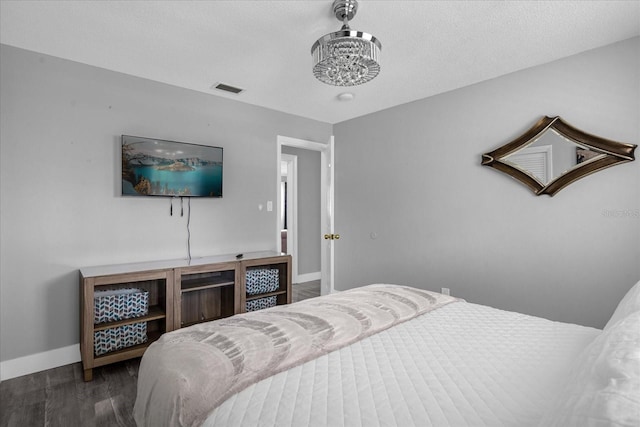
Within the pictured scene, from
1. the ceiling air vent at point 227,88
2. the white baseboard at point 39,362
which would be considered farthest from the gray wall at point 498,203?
the white baseboard at point 39,362

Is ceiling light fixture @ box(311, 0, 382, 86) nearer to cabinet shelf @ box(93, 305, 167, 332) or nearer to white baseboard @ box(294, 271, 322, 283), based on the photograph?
cabinet shelf @ box(93, 305, 167, 332)

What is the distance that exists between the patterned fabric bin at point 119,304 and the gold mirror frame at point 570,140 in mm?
3222

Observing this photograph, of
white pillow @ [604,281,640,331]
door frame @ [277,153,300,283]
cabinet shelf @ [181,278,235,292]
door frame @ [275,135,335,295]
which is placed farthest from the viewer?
door frame @ [277,153,300,283]

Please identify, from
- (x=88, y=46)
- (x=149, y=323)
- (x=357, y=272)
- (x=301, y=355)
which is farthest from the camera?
(x=357, y=272)

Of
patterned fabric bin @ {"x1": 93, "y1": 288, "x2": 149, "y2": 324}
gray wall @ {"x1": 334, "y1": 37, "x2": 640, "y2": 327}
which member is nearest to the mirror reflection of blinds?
gray wall @ {"x1": 334, "y1": 37, "x2": 640, "y2": 327}

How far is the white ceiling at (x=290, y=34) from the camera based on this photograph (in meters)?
2.01

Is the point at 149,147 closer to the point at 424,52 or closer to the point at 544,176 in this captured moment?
the point at 424,52

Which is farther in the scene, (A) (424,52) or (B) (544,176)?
(B) (544,176)

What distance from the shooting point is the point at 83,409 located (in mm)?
2072

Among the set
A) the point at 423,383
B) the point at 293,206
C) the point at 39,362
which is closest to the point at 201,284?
the point at 39,362

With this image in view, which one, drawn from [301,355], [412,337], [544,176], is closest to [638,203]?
[544,176]

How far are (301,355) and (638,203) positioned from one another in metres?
2.60

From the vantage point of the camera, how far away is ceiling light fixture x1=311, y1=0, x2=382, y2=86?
1.80 meters

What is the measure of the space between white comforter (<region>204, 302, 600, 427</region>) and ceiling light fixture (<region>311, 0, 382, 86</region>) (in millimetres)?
1461
